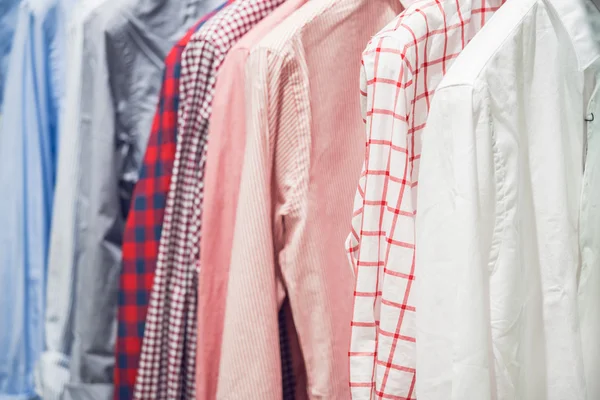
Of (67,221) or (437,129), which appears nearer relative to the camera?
(437,129)

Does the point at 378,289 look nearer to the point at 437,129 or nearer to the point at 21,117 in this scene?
the point at 437,129

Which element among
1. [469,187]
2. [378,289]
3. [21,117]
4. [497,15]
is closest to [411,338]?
[378,289]

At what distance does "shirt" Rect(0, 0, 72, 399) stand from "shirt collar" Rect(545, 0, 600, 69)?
70cm

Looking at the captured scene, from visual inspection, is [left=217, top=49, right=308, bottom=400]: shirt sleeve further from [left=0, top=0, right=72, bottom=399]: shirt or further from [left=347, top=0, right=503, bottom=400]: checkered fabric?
[left=0, top=0, right=72, bottom=399]: shirt

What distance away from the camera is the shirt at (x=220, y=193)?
0.78 metres

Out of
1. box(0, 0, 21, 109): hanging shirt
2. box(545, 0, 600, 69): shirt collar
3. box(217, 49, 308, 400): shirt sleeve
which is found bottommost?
box(217, 49, 308, 400): shirt sleeve

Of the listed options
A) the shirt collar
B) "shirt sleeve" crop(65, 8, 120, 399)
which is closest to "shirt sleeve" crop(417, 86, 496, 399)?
the shirt collar

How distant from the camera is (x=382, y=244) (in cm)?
Result: 65

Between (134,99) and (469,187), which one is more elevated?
(134,99)

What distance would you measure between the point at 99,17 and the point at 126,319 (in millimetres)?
412

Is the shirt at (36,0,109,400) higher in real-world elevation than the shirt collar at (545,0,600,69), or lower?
lower

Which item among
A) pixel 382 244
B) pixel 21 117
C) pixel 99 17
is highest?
pixel 99 17

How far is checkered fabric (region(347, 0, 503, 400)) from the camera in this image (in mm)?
629

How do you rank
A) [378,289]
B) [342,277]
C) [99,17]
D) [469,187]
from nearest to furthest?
[469,187]
[378,289]
[342,277]
[99,17]
